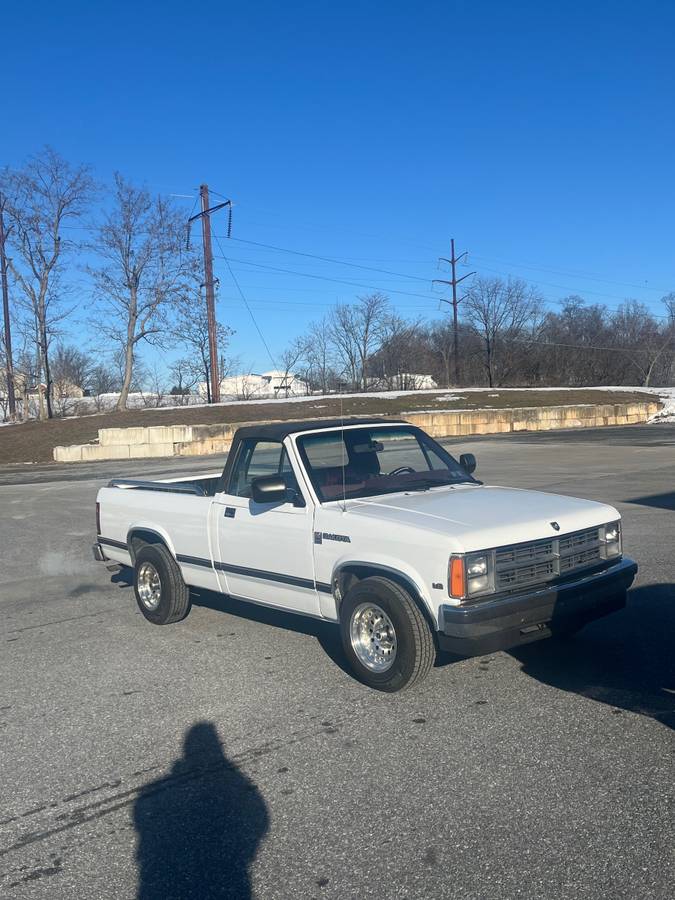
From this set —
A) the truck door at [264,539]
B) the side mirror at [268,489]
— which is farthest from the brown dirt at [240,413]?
the side mirror at [268,489]

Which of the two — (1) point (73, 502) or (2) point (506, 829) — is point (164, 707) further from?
(1) point (73, 502)

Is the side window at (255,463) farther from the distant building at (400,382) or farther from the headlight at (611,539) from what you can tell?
the distant building at (400,382)

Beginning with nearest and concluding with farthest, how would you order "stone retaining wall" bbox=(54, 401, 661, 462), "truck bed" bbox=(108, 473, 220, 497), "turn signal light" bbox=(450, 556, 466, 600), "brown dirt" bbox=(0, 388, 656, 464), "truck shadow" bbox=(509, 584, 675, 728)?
"turn signal light" bbox=(450, 556, 466, 600) → "truck shadow" bbox=(509, 584, 675, 728) → "truck bed" bbox=(108, 473, 220, 497) → "stone retaining wall" bbox=(54, 401, 661, 462) → "brown dirt" bbox=(0, 388, 656, 464)

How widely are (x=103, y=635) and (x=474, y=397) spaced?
38.7 meters

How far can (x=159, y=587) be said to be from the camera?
7.23 meters

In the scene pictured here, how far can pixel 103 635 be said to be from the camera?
7012 mm

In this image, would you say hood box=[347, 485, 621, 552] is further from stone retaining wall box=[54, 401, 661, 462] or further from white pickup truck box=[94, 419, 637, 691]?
stone retaining wall box=[54, 401, 661, 462]

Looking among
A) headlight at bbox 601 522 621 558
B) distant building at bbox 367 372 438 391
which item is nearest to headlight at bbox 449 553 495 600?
headlight at bbox 601 522 621 558

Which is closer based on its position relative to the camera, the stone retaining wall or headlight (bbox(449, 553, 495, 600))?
headlight (bbox(449, 553, 495, 600))

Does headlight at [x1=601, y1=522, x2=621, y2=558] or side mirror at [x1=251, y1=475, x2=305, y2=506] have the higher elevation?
side mirror at [x1=251, y1=475, x2=305, y2=506]

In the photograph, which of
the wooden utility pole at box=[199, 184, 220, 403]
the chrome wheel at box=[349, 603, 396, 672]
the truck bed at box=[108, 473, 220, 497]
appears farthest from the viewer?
the wooden utility pole at box=[199, 184, 220, 403]

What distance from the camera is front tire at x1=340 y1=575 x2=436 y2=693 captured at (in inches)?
194

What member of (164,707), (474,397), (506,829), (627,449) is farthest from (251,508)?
(474,397)

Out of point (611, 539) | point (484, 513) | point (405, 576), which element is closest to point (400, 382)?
point (611, 539)
